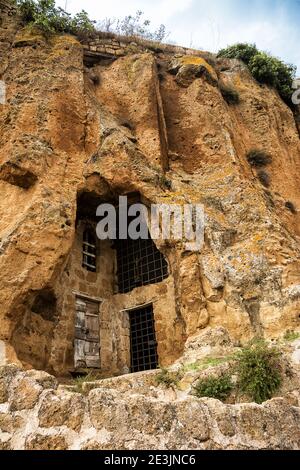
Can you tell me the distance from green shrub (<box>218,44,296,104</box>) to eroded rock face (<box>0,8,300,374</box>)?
1912 mm

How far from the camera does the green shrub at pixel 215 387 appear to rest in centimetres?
650

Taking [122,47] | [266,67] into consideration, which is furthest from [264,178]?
[122,47]

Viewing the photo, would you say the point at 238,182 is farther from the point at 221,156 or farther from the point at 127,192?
the point at 127,192

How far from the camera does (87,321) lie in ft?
37.1

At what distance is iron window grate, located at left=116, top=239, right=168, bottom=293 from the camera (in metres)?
12.2

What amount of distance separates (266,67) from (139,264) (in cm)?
1109

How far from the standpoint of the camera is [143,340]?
37.9ft

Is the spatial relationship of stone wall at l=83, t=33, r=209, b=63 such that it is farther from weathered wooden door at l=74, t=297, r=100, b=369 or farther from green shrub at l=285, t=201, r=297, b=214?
weathered wooden door at l=74, t=297, r=100, b=369

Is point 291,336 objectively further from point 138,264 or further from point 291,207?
point 291,207

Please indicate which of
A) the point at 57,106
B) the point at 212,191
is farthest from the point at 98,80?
the point at 212,191

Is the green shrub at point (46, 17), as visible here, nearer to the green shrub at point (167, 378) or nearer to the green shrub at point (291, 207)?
the green shrub at point (291, 207)

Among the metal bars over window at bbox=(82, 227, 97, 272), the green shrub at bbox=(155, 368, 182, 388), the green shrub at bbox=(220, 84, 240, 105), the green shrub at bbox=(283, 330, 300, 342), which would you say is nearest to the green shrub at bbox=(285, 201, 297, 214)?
the green shrub at bbox=(220, 84, 240, 105)

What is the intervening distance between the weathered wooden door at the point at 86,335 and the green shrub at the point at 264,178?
7.17 m
